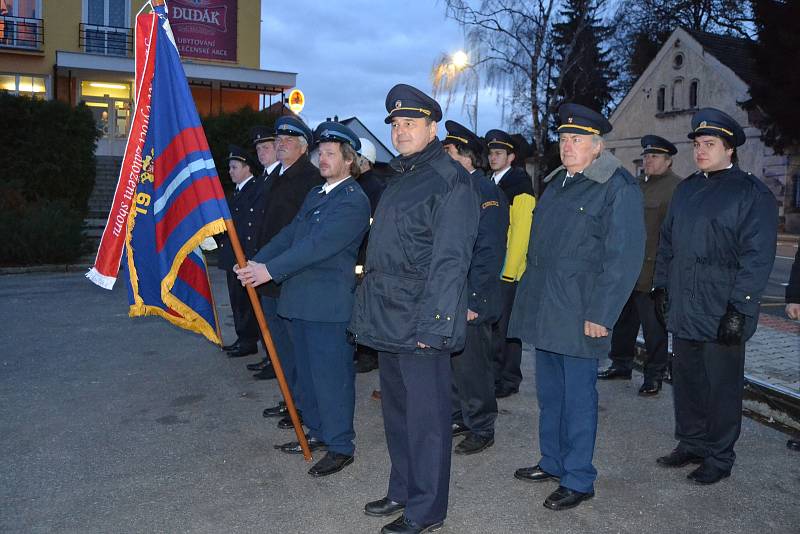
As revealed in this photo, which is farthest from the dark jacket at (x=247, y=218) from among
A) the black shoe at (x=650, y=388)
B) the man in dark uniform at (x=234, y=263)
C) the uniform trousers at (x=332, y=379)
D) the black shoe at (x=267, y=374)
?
the black shoe at (x=650, y=388)

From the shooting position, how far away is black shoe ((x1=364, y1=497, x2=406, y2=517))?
4.03 metres

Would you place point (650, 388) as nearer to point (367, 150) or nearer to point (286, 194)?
point (367, 150)

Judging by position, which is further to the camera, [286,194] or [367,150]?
[286,194]

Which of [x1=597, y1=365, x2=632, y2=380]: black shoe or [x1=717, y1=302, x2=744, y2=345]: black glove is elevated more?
[x1=717, y1=302, x2=744, y2=345]: black glove

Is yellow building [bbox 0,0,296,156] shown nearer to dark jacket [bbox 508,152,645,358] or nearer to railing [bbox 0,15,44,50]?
railing [bbox 0,15,44,50]

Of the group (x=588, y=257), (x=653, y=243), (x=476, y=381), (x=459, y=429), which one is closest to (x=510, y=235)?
(x=653, y=243)

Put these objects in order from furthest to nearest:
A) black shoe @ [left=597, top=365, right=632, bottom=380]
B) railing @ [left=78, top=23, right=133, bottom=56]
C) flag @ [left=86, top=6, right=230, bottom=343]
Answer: railing @ [left=78, top=23, right=133, bottom=56] < black shoe @ [left=597, top=365, right=632, bottom=380] < flag @ [left=86, top=6, right=230, bottom=343]

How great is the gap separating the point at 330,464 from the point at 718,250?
2.71 m

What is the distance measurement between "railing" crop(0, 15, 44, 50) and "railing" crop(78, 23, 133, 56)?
1.47 m

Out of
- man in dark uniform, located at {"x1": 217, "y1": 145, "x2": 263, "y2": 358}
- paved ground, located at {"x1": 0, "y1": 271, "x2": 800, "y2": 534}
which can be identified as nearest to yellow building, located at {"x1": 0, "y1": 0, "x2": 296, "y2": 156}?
man in dark uniform, located at {"x1": 217, "y1": 145, "x2": 263, "y2": 358}

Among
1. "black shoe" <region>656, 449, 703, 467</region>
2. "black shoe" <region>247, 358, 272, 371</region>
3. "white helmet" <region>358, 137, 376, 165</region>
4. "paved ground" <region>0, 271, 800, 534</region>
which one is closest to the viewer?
"paved ground" <region>0, 271, 800, 534</region>

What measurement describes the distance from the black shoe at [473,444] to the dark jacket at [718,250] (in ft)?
4.75

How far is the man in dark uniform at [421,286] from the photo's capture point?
3660mm

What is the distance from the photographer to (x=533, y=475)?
4.54 meters
